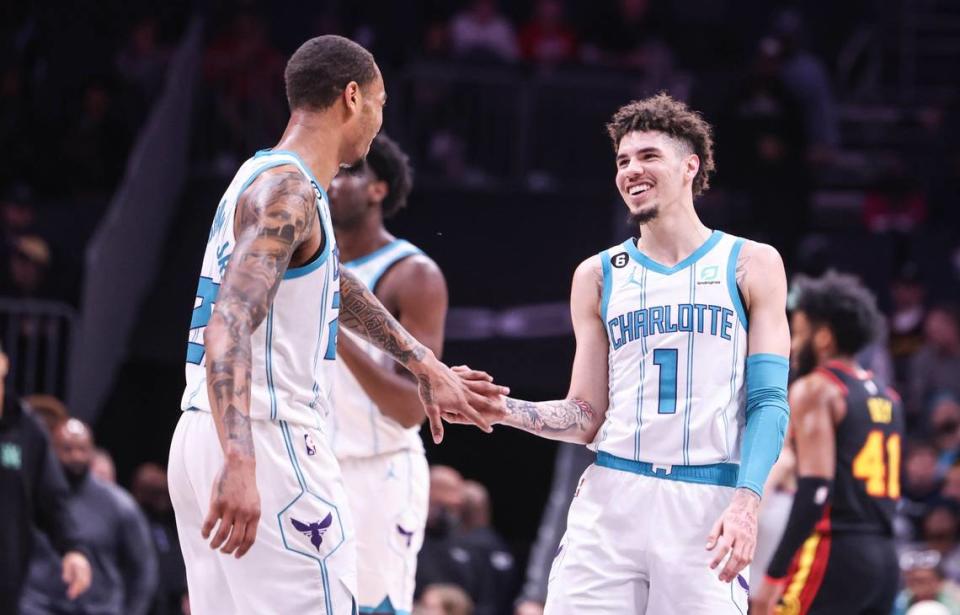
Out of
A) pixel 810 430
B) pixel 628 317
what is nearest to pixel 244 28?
pixel 810 430

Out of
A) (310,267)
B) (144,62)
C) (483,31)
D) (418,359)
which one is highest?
(483,31)

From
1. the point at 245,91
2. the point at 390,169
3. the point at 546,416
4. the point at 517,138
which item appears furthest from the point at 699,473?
the point at 245,91

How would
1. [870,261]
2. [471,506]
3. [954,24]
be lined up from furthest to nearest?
[954,24] < [870,261] < [471,506]

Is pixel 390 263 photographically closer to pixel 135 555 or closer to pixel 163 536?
pixel 135 555

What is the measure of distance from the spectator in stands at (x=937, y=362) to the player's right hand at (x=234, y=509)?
9557mm

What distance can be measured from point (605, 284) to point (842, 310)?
2.12 metres

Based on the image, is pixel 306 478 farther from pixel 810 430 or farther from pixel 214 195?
pixel 214 195

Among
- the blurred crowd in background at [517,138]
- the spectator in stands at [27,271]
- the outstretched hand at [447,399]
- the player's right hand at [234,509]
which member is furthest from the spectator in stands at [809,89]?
the player's right hand at [234,509]

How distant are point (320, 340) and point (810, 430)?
2.94 m

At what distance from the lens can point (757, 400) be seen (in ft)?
16.4

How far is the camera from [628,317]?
518cm

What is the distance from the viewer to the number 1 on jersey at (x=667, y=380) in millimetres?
5051

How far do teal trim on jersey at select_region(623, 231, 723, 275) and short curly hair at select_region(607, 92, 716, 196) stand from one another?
24cm

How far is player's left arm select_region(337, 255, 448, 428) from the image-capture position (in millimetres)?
6141
